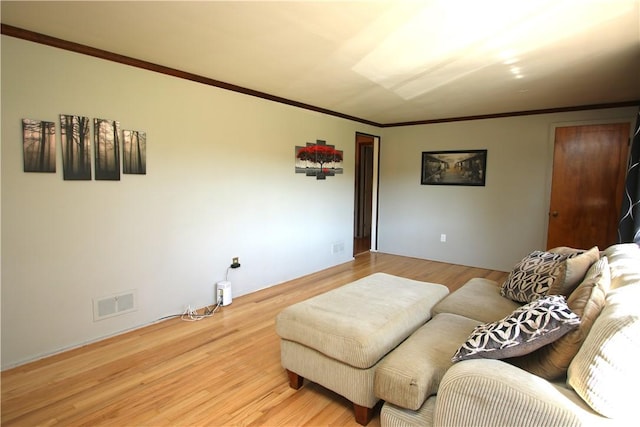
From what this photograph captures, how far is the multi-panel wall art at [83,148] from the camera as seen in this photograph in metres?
2.40

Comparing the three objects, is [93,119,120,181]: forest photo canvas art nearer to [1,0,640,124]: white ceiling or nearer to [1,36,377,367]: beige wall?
[1,36,377,367]: beige wall

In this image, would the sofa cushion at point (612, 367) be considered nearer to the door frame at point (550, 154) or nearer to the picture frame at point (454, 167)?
the door frame at point (550, 154)

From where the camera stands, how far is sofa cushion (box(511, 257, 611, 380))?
4.31 feet

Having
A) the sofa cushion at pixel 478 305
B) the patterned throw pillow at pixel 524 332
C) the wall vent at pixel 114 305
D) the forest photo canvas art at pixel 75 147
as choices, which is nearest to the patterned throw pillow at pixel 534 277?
the sofa cushion at pixel 478 305

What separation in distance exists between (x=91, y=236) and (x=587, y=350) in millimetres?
3116

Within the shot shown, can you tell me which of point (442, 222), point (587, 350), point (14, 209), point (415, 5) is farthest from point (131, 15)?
point (442, 222)

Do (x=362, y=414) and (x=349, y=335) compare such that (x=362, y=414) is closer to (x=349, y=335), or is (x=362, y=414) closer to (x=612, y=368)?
(x=349, y=335)

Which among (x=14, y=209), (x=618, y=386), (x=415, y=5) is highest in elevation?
(x=415, y=5)

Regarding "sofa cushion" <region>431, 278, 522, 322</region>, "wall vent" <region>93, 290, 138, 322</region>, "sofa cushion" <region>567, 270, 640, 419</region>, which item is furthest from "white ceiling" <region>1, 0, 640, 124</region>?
"wall vent" <region>93, 290, 138, 322</region>

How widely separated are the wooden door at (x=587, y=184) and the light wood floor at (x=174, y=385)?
400cm

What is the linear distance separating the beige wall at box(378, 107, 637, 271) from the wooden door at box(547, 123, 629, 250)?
0.37ft

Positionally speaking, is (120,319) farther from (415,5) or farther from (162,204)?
(415,5)

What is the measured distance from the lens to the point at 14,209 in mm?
2346

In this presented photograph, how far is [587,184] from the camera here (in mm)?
4371
